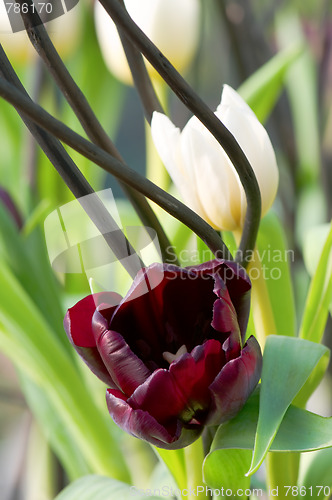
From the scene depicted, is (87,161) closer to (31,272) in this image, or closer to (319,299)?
(31,272)

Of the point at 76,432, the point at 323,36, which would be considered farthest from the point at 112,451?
the point at 323,36

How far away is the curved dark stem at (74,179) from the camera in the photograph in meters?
0.18

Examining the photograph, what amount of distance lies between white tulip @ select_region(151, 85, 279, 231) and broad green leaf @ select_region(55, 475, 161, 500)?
123 millimetres

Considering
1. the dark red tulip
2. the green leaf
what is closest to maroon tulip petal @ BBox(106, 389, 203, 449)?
the dark red tulip

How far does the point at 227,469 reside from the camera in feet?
0.69

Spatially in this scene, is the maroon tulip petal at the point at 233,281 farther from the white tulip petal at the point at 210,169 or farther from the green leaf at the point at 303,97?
the green leaf at the point at 303,97

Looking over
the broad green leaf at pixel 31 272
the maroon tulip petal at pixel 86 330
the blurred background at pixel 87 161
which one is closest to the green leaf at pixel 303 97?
the blurred background at pixel 87 161

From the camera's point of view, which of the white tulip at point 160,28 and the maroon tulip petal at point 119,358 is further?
the white tulip at point 160,28

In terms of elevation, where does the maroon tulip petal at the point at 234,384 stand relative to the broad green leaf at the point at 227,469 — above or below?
above

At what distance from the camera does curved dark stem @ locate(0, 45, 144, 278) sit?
0.58 ft

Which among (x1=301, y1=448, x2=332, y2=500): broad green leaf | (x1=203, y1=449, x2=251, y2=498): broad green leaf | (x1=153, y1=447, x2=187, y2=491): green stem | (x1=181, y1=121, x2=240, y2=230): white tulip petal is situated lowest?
(x1=301, y1=448, x2=332, y2=500): broad green leaf

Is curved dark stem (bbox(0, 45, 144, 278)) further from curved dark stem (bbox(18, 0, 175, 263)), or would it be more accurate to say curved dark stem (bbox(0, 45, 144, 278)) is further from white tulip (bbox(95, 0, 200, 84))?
white tulip (bbox(95, 0, 200, 84))

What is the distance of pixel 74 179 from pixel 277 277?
14cm

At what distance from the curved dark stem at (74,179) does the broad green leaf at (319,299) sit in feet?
0.30
